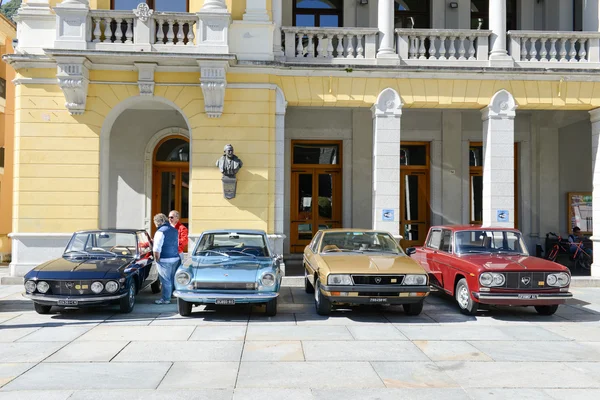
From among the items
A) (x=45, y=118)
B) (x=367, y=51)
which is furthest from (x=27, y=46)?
(x=367, y=51)

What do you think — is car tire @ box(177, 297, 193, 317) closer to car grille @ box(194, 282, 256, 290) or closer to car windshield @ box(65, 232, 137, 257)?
car grille @ box(194, 282, 256, 290)

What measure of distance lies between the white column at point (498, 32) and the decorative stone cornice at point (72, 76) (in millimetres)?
10497

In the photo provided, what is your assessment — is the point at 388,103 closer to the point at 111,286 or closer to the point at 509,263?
the point at 509,263

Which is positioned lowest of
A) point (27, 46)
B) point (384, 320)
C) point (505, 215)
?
point (384, 320)

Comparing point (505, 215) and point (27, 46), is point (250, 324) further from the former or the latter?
point (27, 46)

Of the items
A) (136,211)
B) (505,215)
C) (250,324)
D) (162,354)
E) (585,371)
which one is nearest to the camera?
(585,371)

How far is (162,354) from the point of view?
655cm

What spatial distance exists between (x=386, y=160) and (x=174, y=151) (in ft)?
22.4

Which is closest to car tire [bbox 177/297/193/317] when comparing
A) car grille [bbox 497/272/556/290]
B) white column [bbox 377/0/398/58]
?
car grille [bbox 497/272/556/290]

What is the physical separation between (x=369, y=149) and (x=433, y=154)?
2.14m

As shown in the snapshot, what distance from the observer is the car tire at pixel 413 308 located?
8906 millimetres

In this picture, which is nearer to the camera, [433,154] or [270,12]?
[270,12]

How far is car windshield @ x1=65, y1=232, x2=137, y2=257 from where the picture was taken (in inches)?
388

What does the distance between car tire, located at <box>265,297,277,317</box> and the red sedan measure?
133 inches
